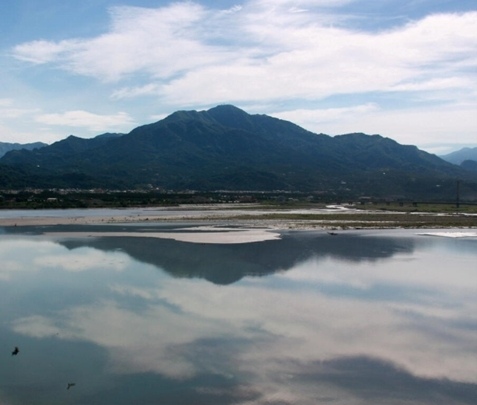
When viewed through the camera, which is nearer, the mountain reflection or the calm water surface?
the calm water surface

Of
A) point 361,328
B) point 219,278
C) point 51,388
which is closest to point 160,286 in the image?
point 219,278

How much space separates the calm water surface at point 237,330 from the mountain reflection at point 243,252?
28 cm

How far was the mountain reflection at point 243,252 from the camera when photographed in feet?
88.8

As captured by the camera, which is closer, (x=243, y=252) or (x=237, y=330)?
(x=237, y=330)

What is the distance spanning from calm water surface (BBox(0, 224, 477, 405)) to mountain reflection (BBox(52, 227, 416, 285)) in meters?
0.28

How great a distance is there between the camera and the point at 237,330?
16234 mm

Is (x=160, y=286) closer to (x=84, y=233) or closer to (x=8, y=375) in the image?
(x=8, y=375)

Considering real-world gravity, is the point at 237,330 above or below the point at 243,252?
below

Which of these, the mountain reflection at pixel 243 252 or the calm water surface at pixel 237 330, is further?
the mountain reflection at pixel 243 252

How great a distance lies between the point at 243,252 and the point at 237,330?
17.1 metres

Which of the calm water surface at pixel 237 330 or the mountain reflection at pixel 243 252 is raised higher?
the mountain reflection at pixel 243 252

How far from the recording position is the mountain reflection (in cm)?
2706

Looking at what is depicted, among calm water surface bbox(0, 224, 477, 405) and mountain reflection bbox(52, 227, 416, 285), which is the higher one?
mountain reflection bbox(52, 227, 416, 285)

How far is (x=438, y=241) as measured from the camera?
41.1m
